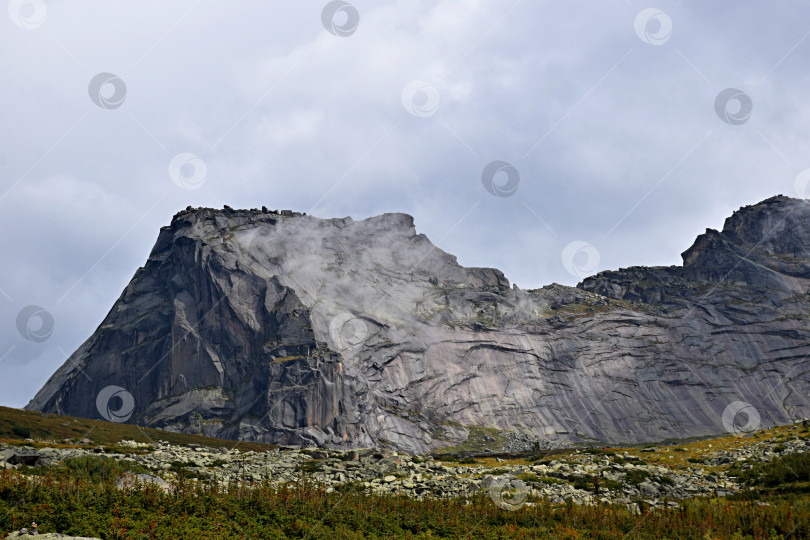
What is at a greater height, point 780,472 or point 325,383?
point 325,383

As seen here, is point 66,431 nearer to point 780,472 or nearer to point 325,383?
point 325,383

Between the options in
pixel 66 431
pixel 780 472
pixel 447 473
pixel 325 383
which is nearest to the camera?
pixel 780 472

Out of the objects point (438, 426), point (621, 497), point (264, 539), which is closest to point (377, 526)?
point (264, 539)

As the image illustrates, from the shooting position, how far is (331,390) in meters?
167

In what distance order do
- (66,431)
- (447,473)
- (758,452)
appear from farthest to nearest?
(66,431) < (758,452) < (447,473)

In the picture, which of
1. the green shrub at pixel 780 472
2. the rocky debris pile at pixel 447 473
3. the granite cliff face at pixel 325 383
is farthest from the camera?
the granite cliff face at pixel 325 383

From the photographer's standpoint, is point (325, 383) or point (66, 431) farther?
point (325, 383)

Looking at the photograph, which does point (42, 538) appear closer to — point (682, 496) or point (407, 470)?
point (407, 470)

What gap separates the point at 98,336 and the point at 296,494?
614 feet

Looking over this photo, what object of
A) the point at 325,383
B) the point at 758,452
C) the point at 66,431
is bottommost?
the point at 758,452

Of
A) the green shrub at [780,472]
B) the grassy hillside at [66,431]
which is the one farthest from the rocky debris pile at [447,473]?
the grassy hillside at [66,431]

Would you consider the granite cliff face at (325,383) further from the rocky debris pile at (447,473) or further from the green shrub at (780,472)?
the green shrub at (780,472)

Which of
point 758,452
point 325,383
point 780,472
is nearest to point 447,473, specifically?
point 780,472

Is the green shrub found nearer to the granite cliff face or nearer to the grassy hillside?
the grassy hillside
